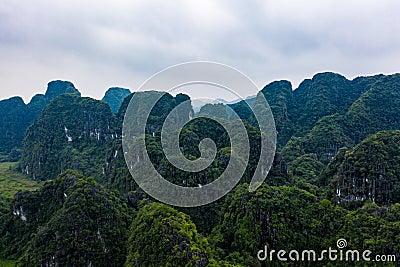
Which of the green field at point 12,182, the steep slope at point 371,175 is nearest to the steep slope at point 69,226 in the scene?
the green field at point 12,182

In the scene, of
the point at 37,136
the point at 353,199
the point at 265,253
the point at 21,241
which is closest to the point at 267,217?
the point at 265,253

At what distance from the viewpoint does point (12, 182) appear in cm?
4656

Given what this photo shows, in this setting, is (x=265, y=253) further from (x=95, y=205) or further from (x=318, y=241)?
(x=95, y=205)

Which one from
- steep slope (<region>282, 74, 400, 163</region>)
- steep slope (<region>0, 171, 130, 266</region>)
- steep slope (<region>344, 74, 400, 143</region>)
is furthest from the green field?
steep slope (<region>344, 74, 400, 143</region>)

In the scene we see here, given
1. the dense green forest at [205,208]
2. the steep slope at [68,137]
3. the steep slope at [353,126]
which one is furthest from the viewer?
the steep slope at [68,137]

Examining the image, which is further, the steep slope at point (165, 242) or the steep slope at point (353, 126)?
the steep slope at point (353, 126)

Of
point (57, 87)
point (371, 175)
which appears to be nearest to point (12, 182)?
point (57, 87)

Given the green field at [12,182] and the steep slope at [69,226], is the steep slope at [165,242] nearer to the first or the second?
the steep slope at [69,226]

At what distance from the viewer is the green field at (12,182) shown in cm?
3939

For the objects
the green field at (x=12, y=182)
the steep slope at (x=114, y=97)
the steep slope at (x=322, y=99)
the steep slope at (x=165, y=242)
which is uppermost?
the steep slope at (x=114, y=97)

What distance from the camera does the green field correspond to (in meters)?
39.4

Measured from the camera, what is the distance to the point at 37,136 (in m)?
54.9

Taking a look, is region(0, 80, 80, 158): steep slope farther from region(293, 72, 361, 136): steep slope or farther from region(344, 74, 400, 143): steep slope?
region(344, 74, 400, 143): steep slope

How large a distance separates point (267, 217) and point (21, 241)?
18325 mm
